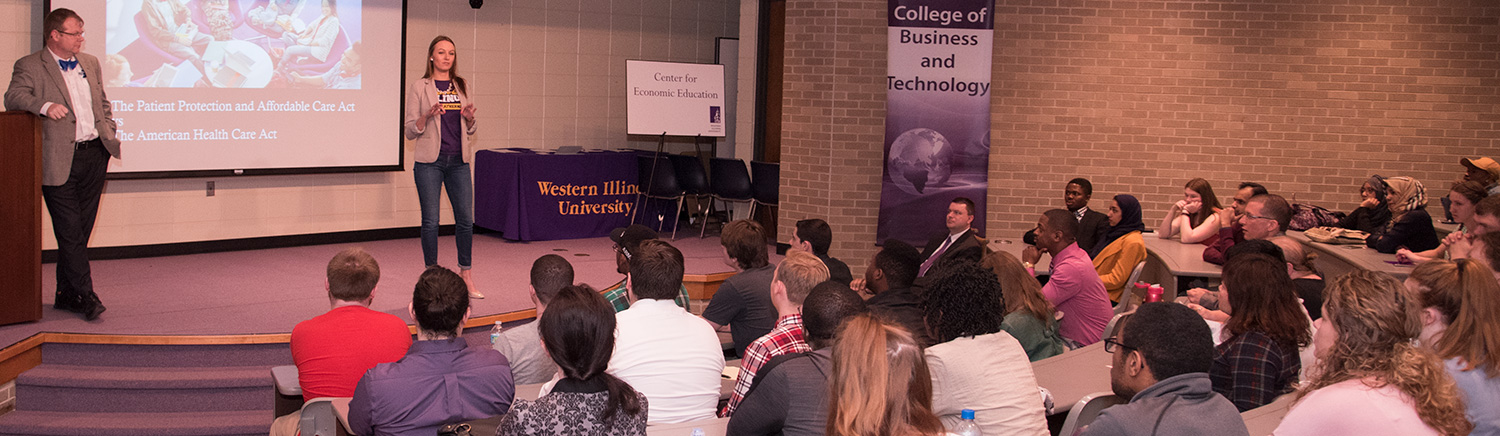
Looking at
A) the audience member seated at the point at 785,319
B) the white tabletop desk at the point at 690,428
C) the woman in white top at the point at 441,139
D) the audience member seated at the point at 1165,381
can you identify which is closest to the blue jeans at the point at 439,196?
the woman in white top at the point at 441,139

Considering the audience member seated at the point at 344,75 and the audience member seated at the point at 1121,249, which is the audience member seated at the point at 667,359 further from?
the audience member seated at the point at 344,75

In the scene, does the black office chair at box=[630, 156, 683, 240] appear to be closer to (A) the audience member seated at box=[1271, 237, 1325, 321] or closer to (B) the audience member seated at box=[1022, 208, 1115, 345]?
(B) the audience member seated at box=[1022, 208, 1115, 345]

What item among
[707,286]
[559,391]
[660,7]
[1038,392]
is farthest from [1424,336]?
[660,7]

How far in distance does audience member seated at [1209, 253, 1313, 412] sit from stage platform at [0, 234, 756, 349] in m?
3.79

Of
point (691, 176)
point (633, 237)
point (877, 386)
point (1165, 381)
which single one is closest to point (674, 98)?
point (691, 176)

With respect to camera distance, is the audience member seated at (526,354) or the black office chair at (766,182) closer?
the audience member seated at (526,354)

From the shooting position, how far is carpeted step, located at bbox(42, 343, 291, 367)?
204 inches

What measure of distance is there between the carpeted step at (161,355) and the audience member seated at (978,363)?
3.61 metres

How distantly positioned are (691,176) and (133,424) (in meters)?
5.15

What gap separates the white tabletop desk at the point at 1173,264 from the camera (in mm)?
5852

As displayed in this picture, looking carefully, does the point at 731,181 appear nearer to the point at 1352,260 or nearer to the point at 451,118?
the point at 451,118

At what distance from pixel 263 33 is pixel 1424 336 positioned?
726cm

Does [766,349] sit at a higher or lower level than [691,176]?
lower

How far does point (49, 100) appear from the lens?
5262 millimetres
